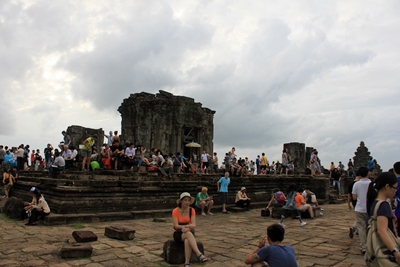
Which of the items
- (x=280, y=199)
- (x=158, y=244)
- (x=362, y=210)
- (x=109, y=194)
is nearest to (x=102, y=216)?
(x=109, y=194)

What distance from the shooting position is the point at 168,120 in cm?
2997

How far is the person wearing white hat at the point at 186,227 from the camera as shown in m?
5.24

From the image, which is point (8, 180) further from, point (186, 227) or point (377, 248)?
point (377, 248)

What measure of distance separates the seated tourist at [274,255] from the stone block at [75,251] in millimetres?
3036

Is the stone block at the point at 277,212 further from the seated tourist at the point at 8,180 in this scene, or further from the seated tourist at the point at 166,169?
the seated tourist at the point at 8,180

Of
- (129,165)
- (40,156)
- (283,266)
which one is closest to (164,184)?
(129,165)

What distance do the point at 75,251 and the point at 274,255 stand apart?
3.46 metres

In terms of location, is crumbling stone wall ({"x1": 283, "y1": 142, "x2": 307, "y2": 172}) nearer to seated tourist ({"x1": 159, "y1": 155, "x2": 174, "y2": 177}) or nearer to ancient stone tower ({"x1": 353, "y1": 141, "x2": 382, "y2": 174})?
ancient stone tower ({"x1": 353, "y1": 141, "x2": 382, "y2": 174})

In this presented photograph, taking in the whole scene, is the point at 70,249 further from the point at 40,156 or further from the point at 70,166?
the point at 40,156

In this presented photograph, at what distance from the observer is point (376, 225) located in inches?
133

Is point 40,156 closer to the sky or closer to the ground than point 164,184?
closer to the sky

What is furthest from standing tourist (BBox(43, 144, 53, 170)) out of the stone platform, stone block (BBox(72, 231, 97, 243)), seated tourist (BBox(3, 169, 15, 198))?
stone block (BBox(72, 231, 97, 243))

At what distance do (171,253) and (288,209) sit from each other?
250 inches

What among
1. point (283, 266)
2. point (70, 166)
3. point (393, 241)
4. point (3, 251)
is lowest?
point (3, 251)
